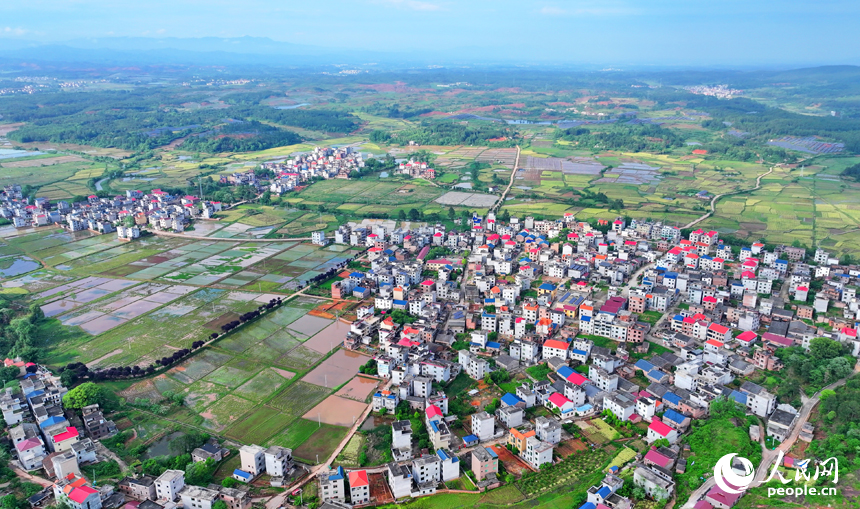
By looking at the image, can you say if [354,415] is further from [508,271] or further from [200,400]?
[508,271]

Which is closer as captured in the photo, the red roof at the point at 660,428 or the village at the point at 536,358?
the village at the point at 536,358

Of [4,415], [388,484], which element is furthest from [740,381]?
[4,415]

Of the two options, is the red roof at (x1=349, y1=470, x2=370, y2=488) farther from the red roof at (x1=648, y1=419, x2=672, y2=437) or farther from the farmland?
the red roof at (x1=648, y1=419, x2=672, y2=437)

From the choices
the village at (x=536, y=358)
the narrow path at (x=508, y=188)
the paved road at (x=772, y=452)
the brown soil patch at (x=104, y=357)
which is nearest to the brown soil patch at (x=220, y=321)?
the brown soil patch at (x=104, y=357)

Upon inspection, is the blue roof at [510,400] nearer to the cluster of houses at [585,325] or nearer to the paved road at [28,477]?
the cluster of houses at [585,325]

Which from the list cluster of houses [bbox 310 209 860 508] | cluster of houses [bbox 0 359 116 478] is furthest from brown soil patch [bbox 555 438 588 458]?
cluster of houses [bbox 0 359 116 478]

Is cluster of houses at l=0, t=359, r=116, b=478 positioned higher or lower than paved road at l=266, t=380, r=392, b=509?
higher
